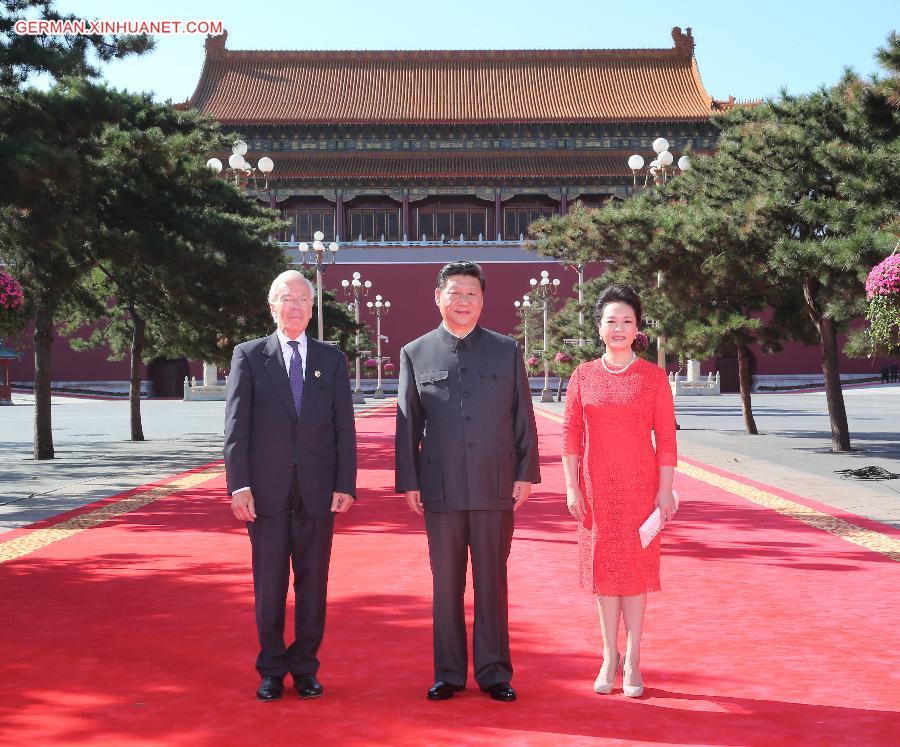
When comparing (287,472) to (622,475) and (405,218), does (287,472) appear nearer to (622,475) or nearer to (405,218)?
(622,475)

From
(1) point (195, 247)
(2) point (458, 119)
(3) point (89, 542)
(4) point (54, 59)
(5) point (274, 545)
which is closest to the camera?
(5) point (274, 545)

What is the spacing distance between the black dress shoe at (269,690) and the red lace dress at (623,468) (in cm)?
121

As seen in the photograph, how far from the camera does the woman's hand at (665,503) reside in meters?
4.36

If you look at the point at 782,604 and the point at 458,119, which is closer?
the point at 782,604

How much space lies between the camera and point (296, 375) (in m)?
4.45

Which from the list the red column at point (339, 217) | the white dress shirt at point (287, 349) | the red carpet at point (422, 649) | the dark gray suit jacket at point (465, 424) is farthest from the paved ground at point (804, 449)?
the red column at point (339, 217)

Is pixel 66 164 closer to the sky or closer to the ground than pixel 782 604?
closer to the sky

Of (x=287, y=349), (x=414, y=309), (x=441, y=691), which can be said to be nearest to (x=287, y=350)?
(x=287, y=349)

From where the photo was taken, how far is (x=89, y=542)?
841cm

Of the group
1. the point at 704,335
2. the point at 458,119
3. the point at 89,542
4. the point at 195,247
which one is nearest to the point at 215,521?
the point at 89,542

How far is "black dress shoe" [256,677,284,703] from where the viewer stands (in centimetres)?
428

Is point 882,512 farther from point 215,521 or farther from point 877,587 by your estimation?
point 215,521

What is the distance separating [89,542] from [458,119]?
41.1 metres

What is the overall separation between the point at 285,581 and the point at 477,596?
728 millimetres
